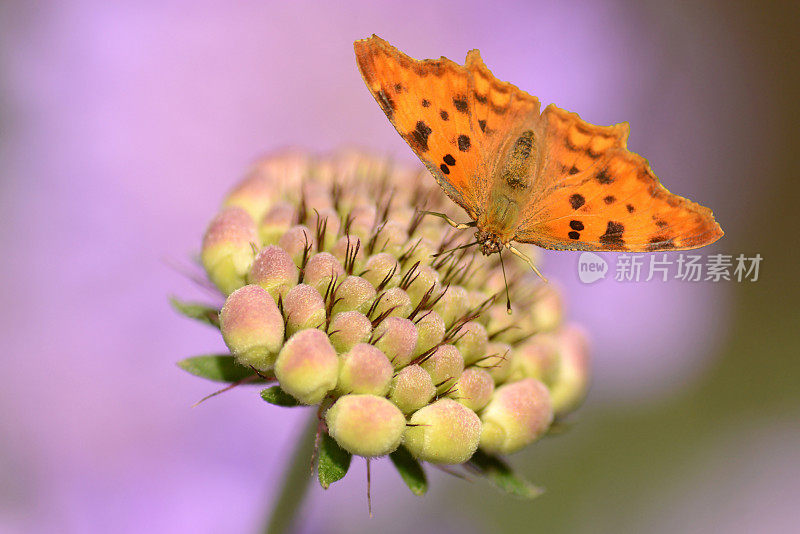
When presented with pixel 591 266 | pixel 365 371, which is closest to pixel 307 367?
pixel 365 371

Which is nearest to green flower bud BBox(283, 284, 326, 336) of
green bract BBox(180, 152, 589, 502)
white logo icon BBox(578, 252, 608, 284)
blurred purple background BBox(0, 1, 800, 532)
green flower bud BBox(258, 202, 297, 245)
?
green bract BBox(180, 152, 589, 502)

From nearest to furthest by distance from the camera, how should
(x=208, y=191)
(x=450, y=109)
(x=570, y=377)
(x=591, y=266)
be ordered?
(x=450, y=109), (x=570, y=377), (x=591, y=266), (x=208, y=191)

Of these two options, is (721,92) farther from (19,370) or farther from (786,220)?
(19,370)

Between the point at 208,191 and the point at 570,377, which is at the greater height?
the point at 208,191

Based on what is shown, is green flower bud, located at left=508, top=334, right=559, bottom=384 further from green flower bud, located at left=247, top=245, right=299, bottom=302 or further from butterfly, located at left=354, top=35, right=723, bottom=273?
green flower bud, located at left=247, top=245, right=299, bottom=302

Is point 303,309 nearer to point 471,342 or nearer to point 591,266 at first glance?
point 471,342

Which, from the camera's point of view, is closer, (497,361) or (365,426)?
(365,426)
